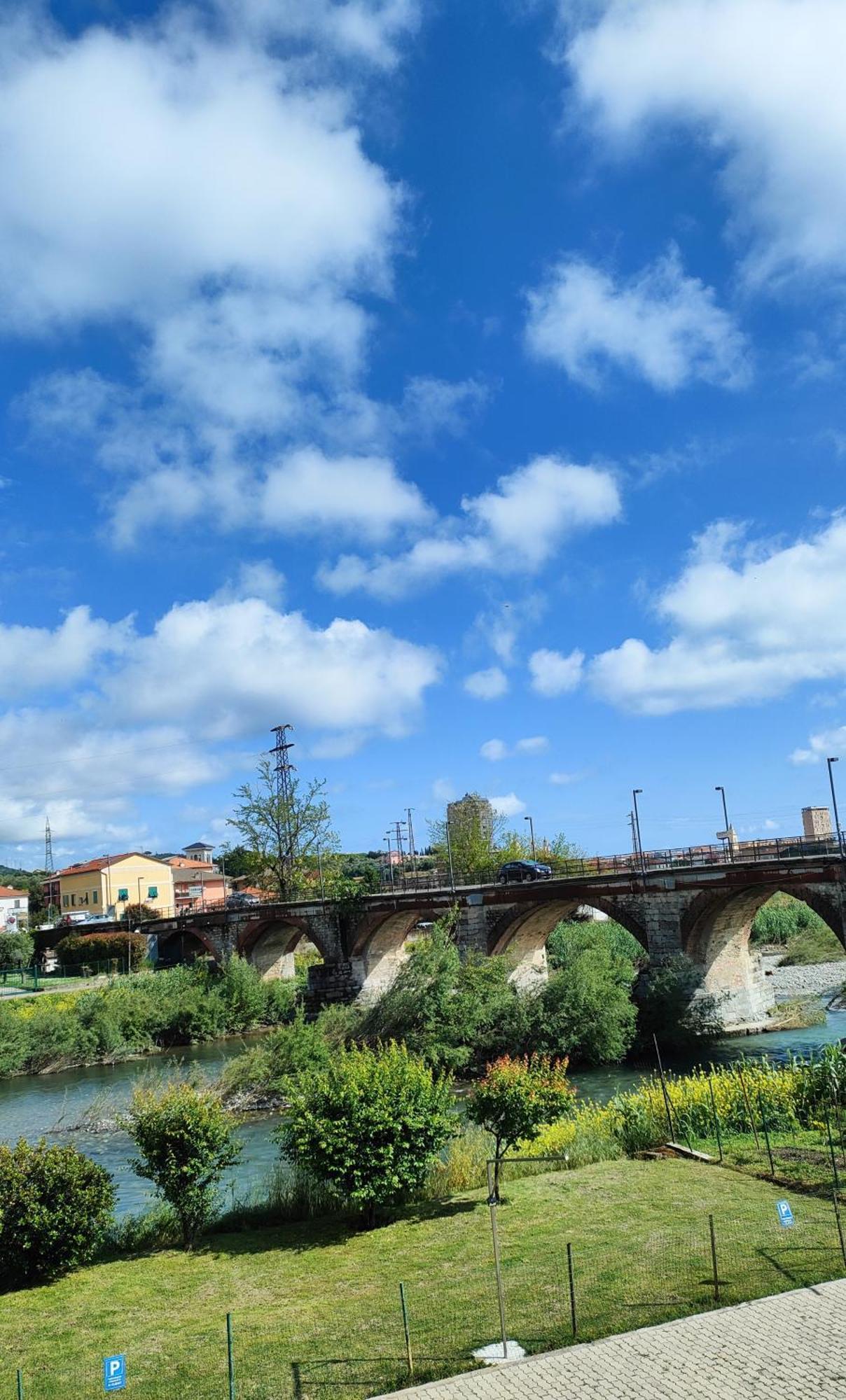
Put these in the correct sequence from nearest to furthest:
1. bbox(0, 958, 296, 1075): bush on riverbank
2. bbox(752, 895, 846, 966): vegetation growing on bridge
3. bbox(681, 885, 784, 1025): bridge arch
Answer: bbox(681, 885, 784, 1025): bridge arch
bbox(0, 958, 296, 1075): bush on riverbank
bbox(752, 895, 846, 966): vegetation growing on bridge

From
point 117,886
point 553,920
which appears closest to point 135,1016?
point 553,920

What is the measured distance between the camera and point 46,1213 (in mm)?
14961

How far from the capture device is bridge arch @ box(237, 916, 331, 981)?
68.2m

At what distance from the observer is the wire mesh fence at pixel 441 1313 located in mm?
10711

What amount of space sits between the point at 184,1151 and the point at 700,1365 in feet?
31.4

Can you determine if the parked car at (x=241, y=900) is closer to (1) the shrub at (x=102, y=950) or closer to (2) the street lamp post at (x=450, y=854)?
(1) the shrub at (x=102, y=950)

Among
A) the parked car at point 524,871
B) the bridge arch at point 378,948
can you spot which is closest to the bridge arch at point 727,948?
the parked car at point 524,871

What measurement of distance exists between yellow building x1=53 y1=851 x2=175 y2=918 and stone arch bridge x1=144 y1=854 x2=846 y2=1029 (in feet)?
120

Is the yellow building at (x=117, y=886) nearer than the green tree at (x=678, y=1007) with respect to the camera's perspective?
No

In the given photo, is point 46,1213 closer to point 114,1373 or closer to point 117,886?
point 114,1373

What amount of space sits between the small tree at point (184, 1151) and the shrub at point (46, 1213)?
0.99 m

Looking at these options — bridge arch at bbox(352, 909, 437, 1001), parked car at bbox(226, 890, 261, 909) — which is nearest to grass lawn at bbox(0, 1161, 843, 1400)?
bridge arch at bbox(352, 909, 437, 1001)

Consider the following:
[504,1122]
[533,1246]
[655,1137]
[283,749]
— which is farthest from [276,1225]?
[283,749]

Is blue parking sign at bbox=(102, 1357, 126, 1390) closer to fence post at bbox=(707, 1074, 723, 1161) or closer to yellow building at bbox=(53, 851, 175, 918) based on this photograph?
fence post at bbox=(707, 1074, 723, 1161)
